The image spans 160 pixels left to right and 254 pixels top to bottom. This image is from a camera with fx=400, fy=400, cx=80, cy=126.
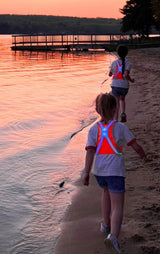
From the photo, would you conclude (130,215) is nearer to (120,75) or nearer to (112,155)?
(112,155)

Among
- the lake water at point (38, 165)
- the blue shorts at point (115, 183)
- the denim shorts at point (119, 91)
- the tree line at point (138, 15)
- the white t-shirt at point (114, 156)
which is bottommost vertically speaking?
the lake water at point (38, 165)

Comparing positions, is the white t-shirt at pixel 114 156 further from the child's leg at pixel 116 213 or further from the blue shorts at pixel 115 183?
the child's leg at pixel 116 213

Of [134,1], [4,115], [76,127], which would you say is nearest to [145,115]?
[76,127]

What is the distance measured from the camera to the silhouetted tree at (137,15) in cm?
7326

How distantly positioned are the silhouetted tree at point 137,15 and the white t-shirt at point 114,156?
7131cm

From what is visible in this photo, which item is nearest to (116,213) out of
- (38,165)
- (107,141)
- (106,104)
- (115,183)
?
(115,183)

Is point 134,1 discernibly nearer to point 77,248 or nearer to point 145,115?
point 145,115

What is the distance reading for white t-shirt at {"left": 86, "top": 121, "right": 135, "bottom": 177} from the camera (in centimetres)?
400

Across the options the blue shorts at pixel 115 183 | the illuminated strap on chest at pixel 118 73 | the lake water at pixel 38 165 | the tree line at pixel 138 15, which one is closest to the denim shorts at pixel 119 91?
the illuminated strap on chest at pixel 118 73

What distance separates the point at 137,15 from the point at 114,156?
7649 cm

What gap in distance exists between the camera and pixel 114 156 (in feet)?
13.2

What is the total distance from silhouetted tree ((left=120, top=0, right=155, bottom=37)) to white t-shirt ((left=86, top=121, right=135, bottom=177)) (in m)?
71.3

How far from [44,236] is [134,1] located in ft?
255

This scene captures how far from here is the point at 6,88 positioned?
2316cm
